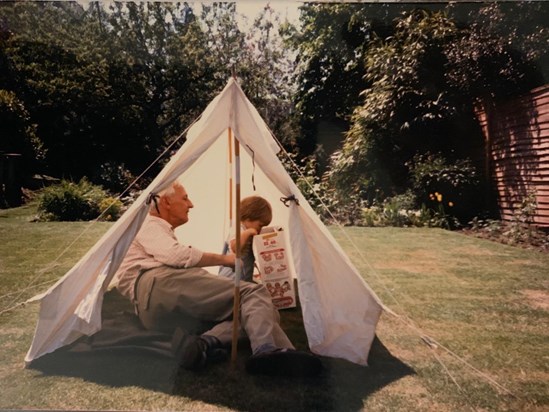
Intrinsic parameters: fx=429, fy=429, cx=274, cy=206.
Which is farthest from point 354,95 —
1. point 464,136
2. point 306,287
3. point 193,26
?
point 306,287

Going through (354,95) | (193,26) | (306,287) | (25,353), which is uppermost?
(193,26)

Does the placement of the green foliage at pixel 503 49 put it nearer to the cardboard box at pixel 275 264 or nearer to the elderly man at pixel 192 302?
the cardboard box at pixel 275 264

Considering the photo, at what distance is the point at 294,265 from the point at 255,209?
0.77 meters

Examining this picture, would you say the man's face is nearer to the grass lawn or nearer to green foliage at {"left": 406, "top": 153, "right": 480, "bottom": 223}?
the grass lawn

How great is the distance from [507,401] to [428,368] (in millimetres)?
415

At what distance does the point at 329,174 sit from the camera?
621 cm

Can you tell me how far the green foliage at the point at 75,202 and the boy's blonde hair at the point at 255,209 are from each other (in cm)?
139

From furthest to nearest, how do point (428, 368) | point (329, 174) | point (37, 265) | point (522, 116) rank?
point (329, 174) → point (37, 265) → point (522, 116) → point (428, 368)

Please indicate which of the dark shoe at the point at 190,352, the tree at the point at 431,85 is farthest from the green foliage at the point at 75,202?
the tree at the point at 431,85

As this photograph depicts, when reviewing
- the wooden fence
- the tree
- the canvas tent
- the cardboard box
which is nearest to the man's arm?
the canvas tent

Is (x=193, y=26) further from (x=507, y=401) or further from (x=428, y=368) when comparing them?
(x=507, y=401)

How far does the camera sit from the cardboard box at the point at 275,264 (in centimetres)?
334

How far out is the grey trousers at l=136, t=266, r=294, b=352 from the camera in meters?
2.51

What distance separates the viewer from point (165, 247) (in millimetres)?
2711
